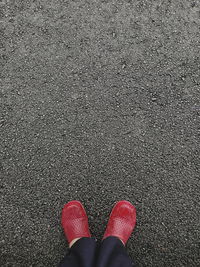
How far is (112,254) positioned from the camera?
1.82 metres

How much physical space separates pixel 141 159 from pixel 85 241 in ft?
2.00

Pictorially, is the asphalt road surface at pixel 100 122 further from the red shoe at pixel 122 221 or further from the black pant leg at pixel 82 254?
the black pant leg at pixel 82 254

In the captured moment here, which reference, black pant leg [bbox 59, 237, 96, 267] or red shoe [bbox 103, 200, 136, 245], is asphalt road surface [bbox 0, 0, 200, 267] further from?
black pant leg [bbox 59, 237, 96, 267]

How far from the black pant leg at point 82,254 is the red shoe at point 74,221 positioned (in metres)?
0.09

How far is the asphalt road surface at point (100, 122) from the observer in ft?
6.64

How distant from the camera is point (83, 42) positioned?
2223mm

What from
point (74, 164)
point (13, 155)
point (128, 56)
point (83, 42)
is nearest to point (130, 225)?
point (74, 164)

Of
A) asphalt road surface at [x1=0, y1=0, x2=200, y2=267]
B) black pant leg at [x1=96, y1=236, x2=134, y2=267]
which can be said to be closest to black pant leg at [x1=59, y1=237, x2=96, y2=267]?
black pant leg at [x1=96, y1=236, x2=134, y2=267]

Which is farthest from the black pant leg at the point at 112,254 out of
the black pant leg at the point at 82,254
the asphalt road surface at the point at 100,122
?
the asphalt road surface at the point at 100,122

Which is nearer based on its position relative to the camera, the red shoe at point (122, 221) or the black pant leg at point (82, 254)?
the black pant leg at point (82, 254)

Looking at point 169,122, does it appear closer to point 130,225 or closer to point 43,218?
point 130,225

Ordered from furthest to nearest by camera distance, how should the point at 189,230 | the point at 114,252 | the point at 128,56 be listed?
the point at 128,56
the point at 189,230
the point at 114,252

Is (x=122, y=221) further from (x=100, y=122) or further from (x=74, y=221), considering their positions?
(x=100, y=122)

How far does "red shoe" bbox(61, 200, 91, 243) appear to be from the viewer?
2008 millimetres
